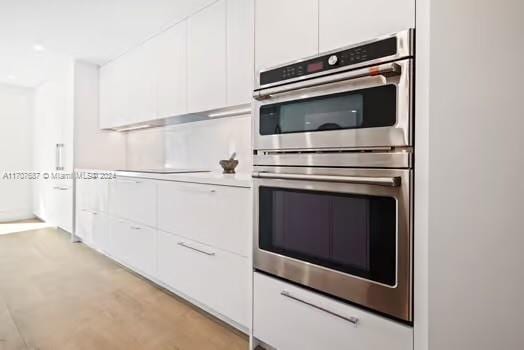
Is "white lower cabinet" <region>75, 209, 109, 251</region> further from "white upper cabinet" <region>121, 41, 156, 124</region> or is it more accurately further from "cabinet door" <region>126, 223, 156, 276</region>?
"white upper cabinet" <region>121, 41, 156, 124</region>

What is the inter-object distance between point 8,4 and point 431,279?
11.5 feet

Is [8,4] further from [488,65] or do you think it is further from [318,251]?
[488,65]

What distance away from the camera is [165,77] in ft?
9.92

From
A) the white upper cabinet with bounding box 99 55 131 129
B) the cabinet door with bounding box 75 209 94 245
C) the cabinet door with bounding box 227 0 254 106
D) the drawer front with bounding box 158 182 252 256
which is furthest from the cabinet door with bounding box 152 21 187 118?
the cabinet door with bounding box 75 209 94 245

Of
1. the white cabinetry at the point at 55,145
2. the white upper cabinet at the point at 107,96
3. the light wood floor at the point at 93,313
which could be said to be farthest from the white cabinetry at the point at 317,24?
the white cabinetry at the point at 55,145

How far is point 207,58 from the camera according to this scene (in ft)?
8.39

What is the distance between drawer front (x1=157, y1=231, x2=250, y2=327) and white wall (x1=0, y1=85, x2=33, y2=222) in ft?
15.1

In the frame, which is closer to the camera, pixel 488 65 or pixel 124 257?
pixel 488 65

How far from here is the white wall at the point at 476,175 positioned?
3.59 feet

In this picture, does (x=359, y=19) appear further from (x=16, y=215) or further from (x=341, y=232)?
(x=16, y=215)

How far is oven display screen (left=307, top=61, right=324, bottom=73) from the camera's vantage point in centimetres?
135

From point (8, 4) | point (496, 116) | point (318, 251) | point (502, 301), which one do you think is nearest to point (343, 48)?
point (496, 116)

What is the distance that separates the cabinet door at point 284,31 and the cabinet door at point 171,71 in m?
1.31

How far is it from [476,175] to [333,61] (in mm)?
683
